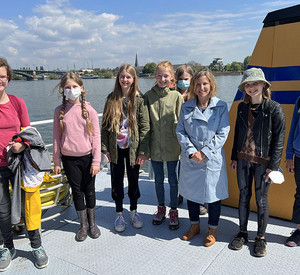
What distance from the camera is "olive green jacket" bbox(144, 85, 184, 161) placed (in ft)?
7.96

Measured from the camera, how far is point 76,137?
223 centimetres

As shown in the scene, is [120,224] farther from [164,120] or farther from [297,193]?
[297,193]

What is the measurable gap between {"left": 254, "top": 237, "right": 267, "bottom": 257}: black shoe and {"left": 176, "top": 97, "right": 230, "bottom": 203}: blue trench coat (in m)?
0.45

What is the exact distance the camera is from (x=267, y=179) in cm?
204

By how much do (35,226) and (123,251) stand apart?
0.73 m

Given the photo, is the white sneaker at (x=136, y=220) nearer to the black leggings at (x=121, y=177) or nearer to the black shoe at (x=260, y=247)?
the black leggings at (x=121, y=177)

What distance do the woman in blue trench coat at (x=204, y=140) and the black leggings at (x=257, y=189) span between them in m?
0.15

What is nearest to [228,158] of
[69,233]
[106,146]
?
[106,146]

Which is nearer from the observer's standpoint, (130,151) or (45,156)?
(45,156)

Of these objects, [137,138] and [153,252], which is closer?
[153,252]

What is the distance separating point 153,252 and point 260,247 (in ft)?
2.81

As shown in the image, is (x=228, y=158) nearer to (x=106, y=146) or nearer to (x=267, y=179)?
(x=267, y=179)

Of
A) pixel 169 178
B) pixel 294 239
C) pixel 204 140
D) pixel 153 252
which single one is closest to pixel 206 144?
pixel 204 140

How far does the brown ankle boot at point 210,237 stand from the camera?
7.39ft
